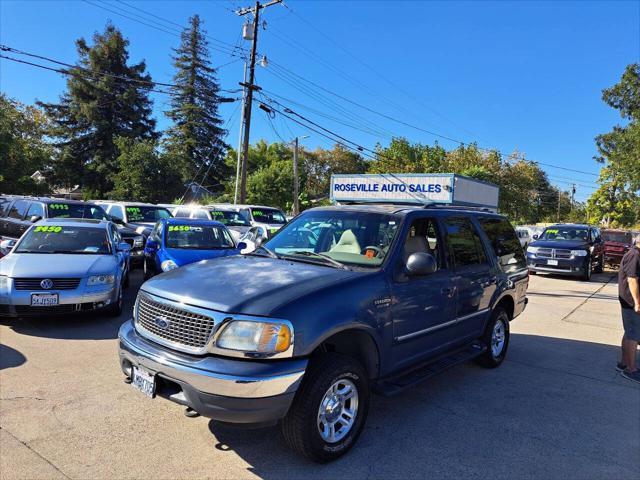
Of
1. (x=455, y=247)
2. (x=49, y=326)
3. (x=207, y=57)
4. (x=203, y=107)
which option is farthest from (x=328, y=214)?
(x=207, y=57)

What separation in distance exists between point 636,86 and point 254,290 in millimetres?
36468

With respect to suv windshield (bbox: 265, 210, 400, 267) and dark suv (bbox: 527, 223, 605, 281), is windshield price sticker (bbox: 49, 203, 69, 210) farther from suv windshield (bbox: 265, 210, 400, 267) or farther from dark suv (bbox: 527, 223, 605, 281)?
dark suv (bbox: 527, 223, 605, 281)

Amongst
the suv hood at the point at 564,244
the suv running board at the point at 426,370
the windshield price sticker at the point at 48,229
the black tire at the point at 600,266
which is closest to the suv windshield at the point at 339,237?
the suv running board at the point at 426,370

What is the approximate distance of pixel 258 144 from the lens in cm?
6388

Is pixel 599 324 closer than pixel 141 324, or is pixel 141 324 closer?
pixel 141 324

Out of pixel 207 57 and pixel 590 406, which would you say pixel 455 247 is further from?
pixel 207 57

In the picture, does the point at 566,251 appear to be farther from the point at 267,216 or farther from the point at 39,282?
the point at 39,282

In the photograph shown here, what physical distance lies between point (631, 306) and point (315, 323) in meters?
4.50

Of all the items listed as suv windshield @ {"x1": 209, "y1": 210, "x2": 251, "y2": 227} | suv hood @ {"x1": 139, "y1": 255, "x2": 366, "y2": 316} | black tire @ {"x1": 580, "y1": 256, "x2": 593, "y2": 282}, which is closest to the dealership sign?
suv windshield @ {"x1": 209, "y1": 210, "x2": 251, "y2": 227}

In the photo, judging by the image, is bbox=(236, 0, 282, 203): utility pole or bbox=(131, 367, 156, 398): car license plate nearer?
bbox=(131, 367, 156, 398): car license plate

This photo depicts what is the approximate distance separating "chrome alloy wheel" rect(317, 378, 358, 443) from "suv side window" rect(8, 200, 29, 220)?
446 inches

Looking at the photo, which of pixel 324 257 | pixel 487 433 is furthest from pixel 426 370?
pixel 324 257

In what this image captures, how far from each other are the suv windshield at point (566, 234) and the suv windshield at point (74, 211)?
15.0 meters

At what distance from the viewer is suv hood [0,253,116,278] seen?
6035 millimetres
